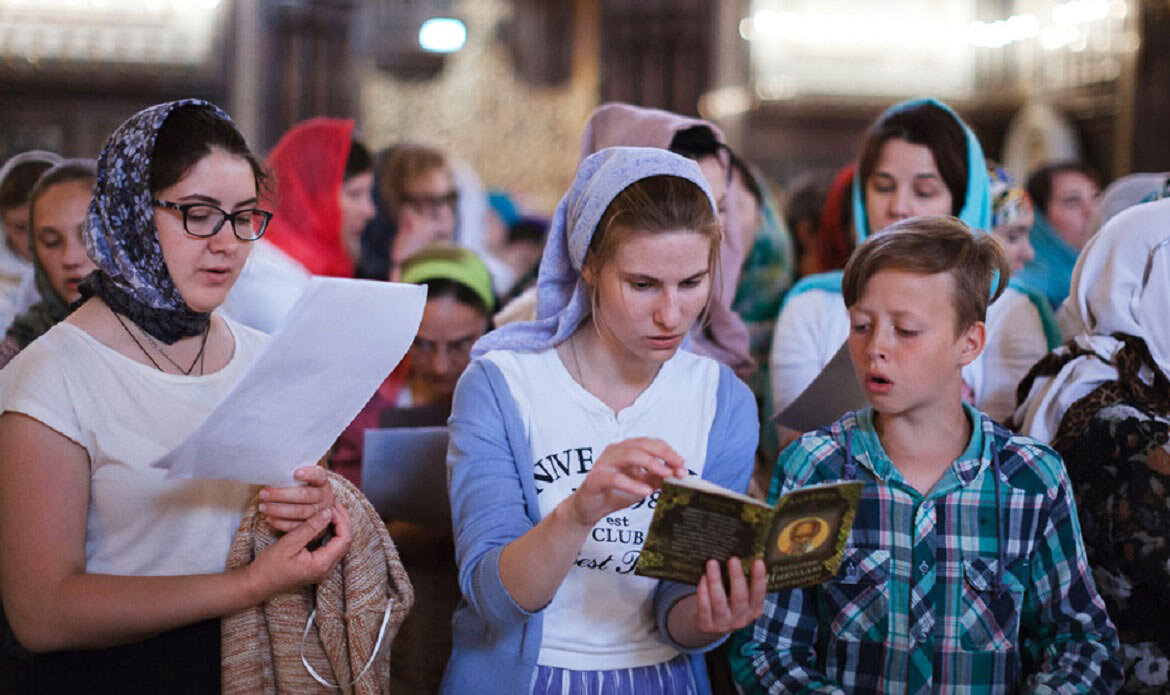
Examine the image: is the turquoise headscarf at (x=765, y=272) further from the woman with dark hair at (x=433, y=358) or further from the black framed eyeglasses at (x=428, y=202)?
the black framed eyeglasses at (x=428, y=202)

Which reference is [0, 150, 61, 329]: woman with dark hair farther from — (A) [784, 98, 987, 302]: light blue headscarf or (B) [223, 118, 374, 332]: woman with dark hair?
(A) [784, 98, 987, 302]: light blue headscarf

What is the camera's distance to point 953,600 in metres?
1.85

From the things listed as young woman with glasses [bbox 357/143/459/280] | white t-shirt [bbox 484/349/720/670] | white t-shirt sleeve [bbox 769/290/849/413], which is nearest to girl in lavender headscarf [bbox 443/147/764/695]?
white t-shirt [bbox 484/349/720/670]

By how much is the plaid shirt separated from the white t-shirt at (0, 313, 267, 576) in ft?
3.10

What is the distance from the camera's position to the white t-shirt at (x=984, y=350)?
2.86 m

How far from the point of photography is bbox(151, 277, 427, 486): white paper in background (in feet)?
4.80

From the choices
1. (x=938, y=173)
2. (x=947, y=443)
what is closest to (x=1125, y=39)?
(x=938, y=173)

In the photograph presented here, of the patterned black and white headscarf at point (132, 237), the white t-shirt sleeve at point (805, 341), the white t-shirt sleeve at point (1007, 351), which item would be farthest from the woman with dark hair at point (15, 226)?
the white t-shirt sleeve at point (1007, 351)

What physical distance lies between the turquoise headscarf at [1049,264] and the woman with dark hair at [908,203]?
1.00 metres

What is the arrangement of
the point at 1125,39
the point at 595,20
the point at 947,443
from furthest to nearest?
1. the point at 595,20
2. the point at 1125,39
3. the point at 947,443

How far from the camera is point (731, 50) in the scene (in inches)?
333

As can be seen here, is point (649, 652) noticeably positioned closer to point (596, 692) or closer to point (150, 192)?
point (596, 692)

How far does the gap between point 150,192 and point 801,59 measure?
784cm

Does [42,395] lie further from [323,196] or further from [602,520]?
[323,196]
